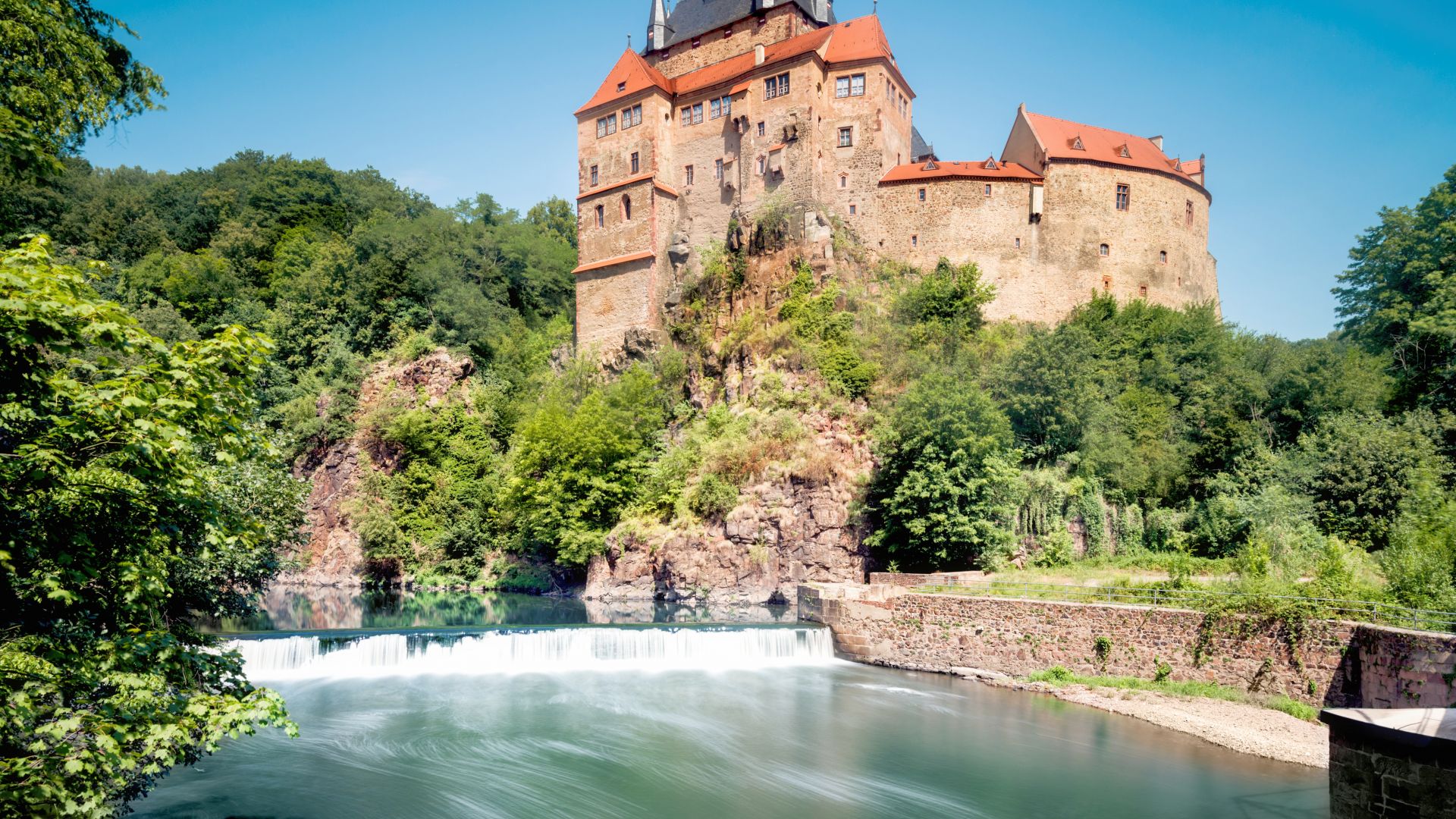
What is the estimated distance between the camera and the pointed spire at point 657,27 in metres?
53.7

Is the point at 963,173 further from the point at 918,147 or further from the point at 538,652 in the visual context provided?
the point at 538,652

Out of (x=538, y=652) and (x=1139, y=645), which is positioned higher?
(x=1139, y=645)

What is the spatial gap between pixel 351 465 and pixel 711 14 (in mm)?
32548

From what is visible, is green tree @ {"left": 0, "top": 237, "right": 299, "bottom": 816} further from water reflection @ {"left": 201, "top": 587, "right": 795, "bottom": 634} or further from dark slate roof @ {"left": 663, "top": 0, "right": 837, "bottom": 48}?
dark slate roof @ {"left": 663, "top": 0, "right": 837, "bottom": 48}

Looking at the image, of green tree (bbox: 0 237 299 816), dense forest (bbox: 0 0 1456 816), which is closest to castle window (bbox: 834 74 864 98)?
dense forest (bbox: 0 0 1456 816)

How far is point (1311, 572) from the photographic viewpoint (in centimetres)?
2461

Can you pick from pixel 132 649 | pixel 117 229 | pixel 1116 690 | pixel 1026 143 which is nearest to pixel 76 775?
pixel 132 649

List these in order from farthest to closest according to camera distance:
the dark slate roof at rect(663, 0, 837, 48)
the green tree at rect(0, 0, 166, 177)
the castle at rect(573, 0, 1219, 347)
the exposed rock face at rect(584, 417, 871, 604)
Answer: the dark slate roof at rect(663, 0, 837, 48)
the castle at rect(573, 0, 1219, 347)
the exposed rock face at rect(584, 417, 871, 604)
the green tree at rect(0, 0, 166, 177)

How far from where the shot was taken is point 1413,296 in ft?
119

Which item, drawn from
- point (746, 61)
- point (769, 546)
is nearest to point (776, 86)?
point (746, 61)

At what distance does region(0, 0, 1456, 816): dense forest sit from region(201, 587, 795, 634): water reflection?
2.52 meters

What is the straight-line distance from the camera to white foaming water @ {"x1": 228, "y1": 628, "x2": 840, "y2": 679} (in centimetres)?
2178

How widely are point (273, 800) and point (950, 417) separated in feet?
72.5

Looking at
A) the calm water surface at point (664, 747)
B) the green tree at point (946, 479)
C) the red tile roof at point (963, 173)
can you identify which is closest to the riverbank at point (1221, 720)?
the calm water surface at point (664, 747)
